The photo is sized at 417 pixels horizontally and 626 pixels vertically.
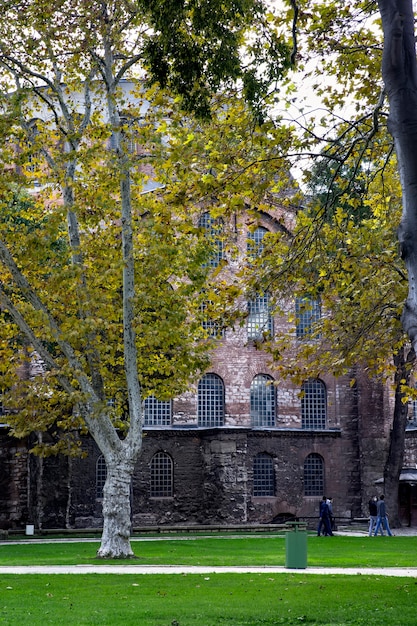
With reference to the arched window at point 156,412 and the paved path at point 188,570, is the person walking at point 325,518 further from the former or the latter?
the paved path at point 188,570

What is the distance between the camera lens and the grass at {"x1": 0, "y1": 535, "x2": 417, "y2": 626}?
12.1 meters

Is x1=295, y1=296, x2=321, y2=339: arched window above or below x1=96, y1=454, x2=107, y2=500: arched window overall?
above

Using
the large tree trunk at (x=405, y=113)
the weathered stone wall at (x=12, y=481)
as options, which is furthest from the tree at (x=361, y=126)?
the weathered stone wall at (x=12, y=481)

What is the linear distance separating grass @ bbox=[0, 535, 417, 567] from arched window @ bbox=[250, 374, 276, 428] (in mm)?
10711

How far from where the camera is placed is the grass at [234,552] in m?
22.3

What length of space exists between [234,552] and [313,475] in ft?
61.6

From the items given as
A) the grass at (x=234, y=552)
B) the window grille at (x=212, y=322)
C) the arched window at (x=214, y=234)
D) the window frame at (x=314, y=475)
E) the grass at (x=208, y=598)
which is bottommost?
the grass at (x=234, y=552)

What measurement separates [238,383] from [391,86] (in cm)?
3297

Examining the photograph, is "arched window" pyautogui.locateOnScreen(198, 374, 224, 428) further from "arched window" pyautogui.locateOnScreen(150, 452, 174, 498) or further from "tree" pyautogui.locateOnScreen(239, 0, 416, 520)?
"tree" pyautogui.locateOnScreen(239, 0, 416, 520)

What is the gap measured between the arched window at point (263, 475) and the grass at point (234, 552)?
906 cm

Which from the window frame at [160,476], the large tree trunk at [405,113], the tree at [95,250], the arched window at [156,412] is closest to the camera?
the large tree trunk at [405,113]

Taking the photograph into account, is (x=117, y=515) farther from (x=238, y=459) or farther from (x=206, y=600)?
(x=238, y=459)

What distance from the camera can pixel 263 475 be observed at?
1704 inches

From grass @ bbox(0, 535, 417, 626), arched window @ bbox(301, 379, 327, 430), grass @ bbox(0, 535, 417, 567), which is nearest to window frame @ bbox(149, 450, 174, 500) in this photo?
arched window @ bbox(301, 379, 327, 430)
